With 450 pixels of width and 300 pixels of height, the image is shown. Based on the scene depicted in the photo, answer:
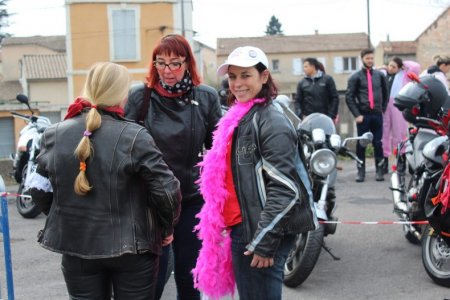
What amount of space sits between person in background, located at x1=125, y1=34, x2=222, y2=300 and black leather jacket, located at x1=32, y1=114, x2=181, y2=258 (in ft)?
2.52

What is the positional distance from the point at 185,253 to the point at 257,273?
948mm

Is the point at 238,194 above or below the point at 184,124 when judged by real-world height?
below

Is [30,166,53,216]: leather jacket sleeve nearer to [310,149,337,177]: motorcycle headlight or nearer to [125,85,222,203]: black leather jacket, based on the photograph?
[125,85,222,203]: black leather jacket

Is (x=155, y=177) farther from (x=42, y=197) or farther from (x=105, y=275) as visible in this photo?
(x=42, y=197)

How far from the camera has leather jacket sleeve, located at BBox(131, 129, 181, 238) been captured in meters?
2.96

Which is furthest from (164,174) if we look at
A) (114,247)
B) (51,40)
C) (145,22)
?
(51,40)

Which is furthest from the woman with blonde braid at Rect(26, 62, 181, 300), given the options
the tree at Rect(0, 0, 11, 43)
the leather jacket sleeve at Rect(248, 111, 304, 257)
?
the tree at Rect(0, 0, 11, 43)

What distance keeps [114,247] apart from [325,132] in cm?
347

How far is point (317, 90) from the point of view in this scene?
10.5m

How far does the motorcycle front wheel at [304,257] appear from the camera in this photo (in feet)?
17.1

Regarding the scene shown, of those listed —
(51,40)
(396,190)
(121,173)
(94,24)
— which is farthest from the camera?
(51,40)

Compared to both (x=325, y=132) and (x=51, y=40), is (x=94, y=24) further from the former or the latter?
(x=51, y=40)

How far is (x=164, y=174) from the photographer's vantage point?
3.03 metres

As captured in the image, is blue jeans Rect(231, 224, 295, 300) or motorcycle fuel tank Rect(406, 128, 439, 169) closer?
blue jeans Rect(231, 224, 295, 300)
